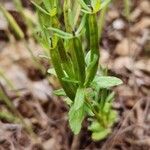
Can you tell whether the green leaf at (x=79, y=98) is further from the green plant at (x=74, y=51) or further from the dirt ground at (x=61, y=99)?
the dirt ground at (x=61, y=99)

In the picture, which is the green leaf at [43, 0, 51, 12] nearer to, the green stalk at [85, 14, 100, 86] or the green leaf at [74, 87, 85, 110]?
the green stalk at [85, 14, 100, 86]

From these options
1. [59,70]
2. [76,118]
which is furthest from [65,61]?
[76,118]

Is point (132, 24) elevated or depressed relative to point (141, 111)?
elevated

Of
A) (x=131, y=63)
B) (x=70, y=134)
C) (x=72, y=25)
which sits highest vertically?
(x=72, y=25)

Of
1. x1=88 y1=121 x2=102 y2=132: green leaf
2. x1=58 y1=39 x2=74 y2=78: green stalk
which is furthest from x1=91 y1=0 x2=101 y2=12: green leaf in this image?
x1=88 y1=121 x2=102 y2=132: green leaf

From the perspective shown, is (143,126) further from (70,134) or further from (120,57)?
(120,57)

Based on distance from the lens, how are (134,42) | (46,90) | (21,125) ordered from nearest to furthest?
(21,125), (46,90), (134,42)

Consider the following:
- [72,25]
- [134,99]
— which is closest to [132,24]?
[134,99]
